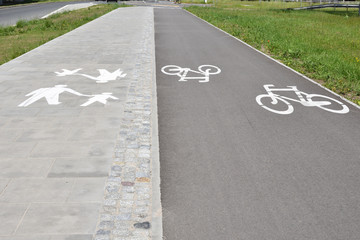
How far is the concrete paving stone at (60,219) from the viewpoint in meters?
3.68

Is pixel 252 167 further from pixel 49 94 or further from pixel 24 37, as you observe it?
pixel 24 37

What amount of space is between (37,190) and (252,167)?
116 inches

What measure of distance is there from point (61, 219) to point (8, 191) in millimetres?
1006

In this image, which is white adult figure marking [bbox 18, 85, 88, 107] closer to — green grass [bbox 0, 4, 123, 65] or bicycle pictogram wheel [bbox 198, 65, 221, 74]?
bicycle pictogram wheel [bbox 198, 65, 221, 74]

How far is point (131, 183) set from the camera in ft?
15.1

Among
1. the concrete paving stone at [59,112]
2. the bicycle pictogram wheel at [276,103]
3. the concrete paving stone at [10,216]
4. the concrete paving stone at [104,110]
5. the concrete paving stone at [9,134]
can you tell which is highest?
the concrete paving stone at [9,134]

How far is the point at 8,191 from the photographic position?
14.4ft

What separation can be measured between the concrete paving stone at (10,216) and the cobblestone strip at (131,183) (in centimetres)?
89

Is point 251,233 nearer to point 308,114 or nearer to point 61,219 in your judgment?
point 61,219

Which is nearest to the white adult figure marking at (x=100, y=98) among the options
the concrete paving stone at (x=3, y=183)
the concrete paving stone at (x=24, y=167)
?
the concrete paving stone at (x=24, y=167)

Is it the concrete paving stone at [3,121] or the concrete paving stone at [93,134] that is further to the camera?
the concrete paving stone at [3,121]

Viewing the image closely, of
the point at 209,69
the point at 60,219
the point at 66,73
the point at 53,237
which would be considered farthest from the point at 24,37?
the point at 53,237

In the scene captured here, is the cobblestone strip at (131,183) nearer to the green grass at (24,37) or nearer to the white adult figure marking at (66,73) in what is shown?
the white adult figure marking at (66,73)

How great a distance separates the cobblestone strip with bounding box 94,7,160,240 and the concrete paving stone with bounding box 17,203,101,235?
0.42 ft
